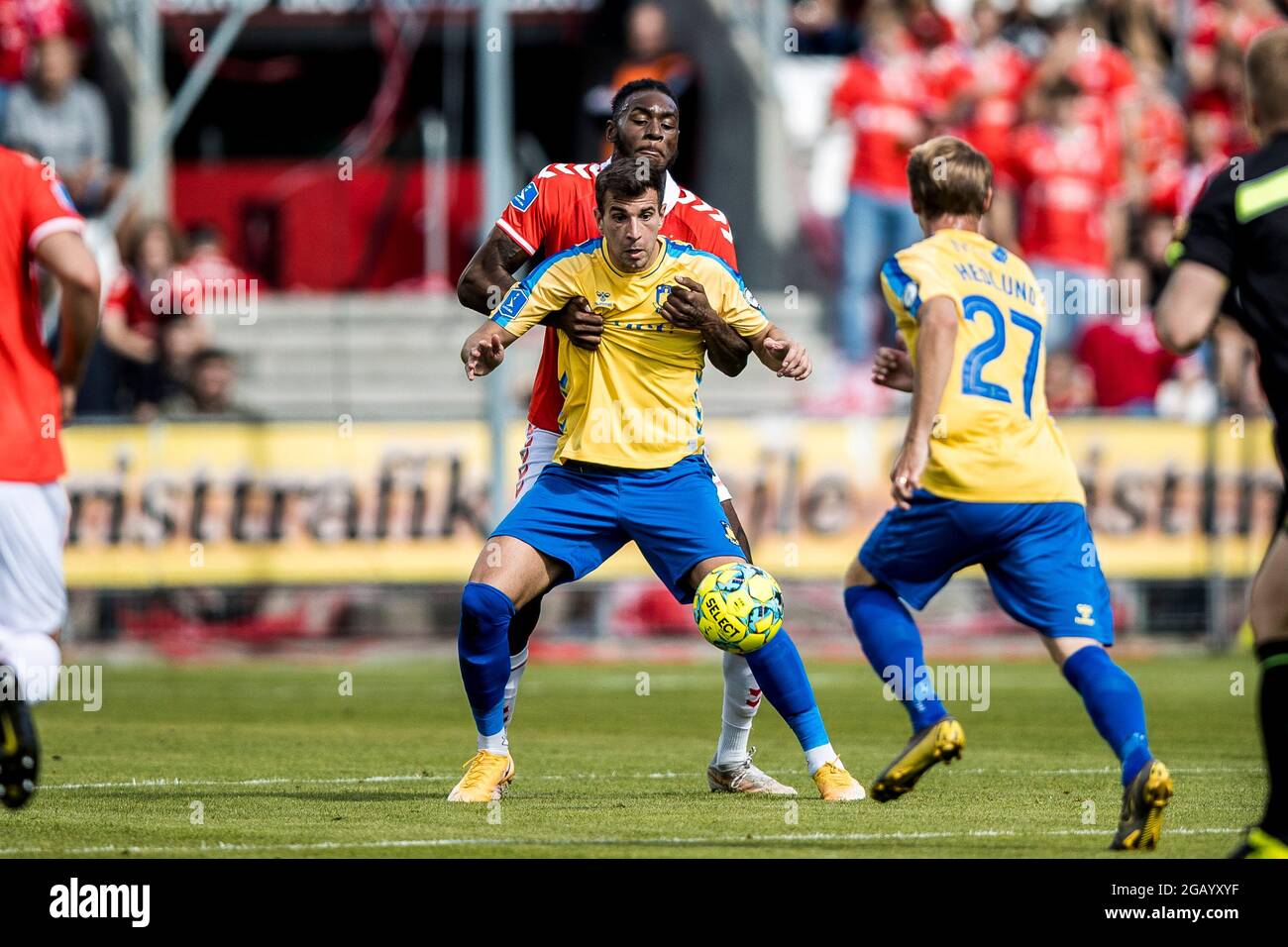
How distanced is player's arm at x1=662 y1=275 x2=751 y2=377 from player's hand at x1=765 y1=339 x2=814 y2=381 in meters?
0.11

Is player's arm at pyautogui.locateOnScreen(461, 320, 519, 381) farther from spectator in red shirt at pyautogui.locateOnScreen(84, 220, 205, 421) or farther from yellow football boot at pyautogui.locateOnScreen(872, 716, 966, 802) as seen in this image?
spectator in red shirt at pyautogui.locateOnScreen(84, 220, 205, 421)

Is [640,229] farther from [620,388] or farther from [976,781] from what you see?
[976,781]

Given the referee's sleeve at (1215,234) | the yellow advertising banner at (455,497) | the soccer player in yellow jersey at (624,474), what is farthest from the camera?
the yellow advertising banner at (455,497)

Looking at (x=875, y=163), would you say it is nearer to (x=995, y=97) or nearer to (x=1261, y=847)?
(x=995, y=97)

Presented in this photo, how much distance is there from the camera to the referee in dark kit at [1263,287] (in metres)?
6.21

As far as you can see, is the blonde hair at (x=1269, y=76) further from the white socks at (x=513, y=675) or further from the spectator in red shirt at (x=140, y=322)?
the spectator in red shirt at (x=140, y=322)

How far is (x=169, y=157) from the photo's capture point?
24.2 meters

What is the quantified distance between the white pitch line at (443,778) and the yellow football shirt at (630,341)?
164cm

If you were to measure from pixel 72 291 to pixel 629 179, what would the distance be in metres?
2.12

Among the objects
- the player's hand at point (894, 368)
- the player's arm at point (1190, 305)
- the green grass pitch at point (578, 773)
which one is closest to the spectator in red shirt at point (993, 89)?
the green grass pitch at point (578, 773)

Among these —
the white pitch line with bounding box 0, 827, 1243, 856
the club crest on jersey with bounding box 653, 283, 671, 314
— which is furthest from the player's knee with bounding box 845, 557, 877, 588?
the club crest on jersey with bounding box 653, 283, 671, 314

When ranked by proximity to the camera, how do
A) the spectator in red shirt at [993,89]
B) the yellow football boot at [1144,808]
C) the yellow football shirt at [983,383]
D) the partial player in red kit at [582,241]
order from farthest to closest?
the spectator in red shirt at [993,89] < the partial player in red kit at [582,241] < the yellow football shirt at [983,383] < the yellow football boot at [1144,808]
